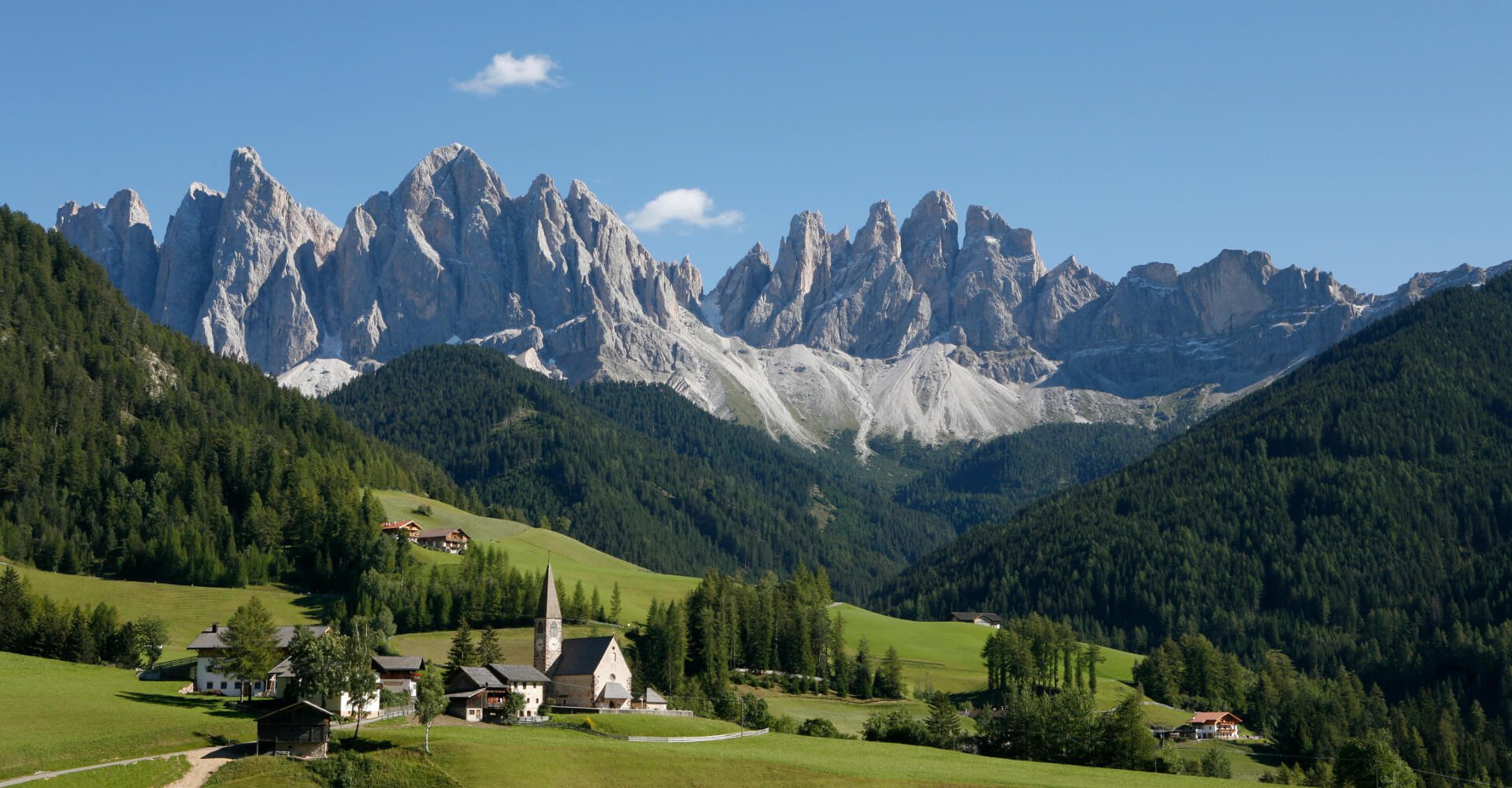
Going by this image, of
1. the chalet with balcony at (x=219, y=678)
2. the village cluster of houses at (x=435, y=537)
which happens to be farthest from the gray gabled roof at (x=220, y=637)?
the village cluster of houses at (x=435, y=537)

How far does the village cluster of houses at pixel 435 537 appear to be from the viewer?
18662cm

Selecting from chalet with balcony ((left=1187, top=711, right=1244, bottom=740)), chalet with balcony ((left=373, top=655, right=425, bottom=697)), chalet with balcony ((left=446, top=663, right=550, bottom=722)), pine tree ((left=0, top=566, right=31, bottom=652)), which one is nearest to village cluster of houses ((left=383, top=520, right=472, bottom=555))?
pine tree ((left=0, top=566, right=31, bottom=652))

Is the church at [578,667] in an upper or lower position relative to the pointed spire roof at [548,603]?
lower

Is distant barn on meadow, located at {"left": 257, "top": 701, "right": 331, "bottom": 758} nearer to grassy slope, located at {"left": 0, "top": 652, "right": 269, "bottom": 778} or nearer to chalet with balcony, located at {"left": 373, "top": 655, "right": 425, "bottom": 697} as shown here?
grassy slope, located at {"left": 0, "top": 652, "right": 269, "bottom": 778}

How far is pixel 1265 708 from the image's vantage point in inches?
6393

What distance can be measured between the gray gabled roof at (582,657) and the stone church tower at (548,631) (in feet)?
3.24

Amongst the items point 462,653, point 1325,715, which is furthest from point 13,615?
point 1325,715

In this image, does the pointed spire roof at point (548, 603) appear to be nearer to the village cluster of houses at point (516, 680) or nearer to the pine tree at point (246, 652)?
the village cluster of houses at point (516, 680)

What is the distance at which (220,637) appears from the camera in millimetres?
109000

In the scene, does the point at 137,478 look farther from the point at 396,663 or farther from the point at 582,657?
the point at 582,657

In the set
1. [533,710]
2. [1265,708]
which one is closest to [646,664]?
[533,710]

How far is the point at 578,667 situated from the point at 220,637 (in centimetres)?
2773

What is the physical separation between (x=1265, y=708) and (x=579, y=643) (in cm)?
8670

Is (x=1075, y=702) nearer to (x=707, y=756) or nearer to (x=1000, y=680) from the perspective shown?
(x=707, y=756)
